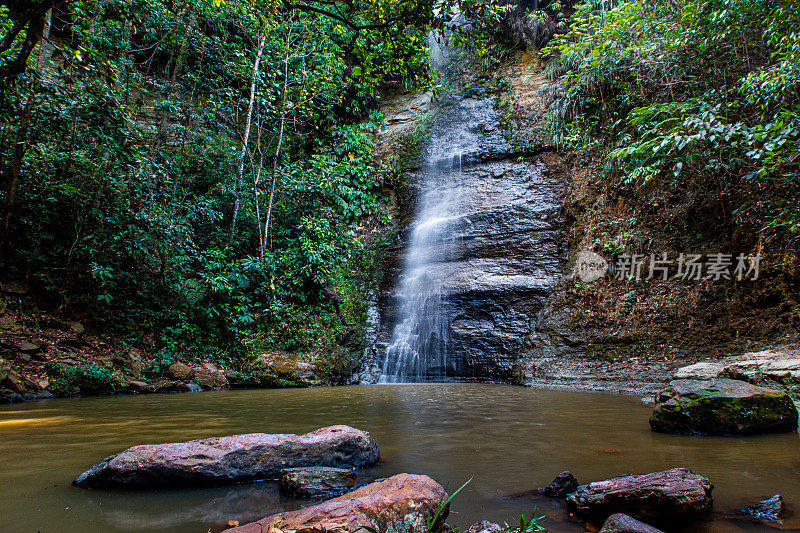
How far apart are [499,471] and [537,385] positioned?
569 centimetres

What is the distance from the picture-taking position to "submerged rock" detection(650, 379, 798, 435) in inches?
131

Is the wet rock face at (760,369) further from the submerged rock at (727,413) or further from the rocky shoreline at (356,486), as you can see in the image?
the rocky shoreline at (356,486)

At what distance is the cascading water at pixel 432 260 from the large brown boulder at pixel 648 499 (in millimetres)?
7352

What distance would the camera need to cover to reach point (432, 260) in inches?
448

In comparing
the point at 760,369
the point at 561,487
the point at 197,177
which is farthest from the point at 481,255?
the point at 561,487

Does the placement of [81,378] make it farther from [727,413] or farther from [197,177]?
[727,413]

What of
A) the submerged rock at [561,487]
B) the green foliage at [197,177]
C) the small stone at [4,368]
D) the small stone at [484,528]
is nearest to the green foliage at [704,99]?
the green foliage at [197,177]

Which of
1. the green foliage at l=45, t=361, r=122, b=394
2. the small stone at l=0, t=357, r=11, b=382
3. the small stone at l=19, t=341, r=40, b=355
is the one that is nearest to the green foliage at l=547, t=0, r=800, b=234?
the green foliage at l=45, t=361, r=122, b=394

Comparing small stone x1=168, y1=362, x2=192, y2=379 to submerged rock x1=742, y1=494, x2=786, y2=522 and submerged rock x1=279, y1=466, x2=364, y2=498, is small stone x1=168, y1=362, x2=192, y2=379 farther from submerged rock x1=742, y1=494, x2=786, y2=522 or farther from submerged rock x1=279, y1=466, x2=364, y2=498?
submerged rock x1=742, y1=494, x2=786, y2=522

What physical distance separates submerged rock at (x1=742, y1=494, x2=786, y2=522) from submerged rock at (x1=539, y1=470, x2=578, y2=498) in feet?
2.28

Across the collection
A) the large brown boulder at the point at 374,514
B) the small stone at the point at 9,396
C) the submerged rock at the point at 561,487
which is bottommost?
the small stone at the point at 9,396

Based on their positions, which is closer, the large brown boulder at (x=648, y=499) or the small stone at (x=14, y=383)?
the large brown boulder at (x=648, y=499)

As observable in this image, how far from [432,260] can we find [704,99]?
6847 mm

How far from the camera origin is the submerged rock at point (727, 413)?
3320 mm
